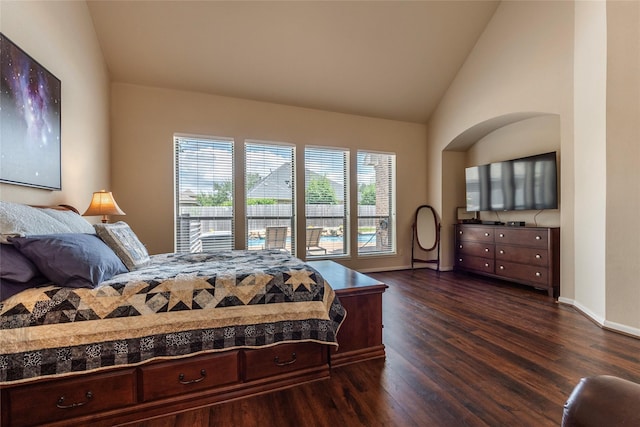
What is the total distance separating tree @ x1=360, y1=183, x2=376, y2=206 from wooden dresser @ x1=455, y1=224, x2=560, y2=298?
1.51m

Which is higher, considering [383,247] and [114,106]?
[114,106]

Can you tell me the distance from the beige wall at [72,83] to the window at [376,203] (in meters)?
3.69

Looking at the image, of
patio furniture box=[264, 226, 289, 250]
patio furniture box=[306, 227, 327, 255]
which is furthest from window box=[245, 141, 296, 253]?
patio furniture box=[306, 227, 327, 255]

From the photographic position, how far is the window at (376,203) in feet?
16.8

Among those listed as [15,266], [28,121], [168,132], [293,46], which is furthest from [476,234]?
[28,121]

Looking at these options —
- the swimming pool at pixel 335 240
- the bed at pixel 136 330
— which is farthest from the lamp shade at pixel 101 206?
the swimming pool at pixel 335 240

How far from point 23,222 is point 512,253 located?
16.3 feet

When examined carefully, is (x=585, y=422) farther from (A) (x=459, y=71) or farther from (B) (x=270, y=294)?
(A) (x=459, y=71)

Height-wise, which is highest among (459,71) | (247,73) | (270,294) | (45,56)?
(459,71)

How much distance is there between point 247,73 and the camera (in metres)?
3.99

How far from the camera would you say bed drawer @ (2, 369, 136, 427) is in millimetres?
1345

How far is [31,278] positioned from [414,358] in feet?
7.62

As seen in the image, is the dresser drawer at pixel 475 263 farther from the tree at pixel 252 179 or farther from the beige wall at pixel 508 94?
the tree at pixel 252 179

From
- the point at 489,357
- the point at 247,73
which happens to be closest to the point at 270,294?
the point at 489,357
